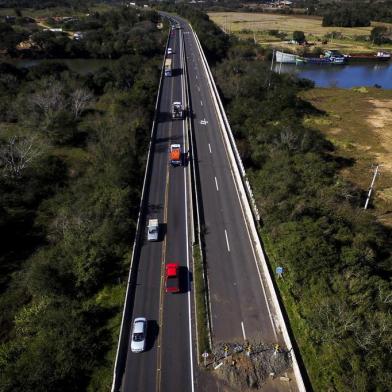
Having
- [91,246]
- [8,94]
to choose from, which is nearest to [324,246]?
[91,246]

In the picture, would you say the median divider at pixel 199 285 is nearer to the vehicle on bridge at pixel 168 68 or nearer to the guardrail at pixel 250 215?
the guardrail at pixel 250 215

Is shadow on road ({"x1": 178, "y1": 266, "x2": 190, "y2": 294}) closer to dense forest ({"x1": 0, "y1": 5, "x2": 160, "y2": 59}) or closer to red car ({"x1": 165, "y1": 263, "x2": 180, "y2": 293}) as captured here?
red car ({"x1": 165, "y1": 263, "x2": 180, "y2": 293})

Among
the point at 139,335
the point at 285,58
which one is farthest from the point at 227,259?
the point at 285,58

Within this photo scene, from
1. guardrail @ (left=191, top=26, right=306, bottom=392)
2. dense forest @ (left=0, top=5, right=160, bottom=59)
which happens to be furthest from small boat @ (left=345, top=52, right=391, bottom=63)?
guardrail @ (left=191, top=26, right=306, bottom=392)

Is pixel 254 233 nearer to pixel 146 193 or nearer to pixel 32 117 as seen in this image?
pixel 146 193

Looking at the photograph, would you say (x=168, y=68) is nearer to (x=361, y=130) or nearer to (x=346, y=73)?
(x=361, y=130)

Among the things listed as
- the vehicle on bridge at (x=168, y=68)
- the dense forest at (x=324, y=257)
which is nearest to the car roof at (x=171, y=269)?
the dense forest at (x=324, y=257)
